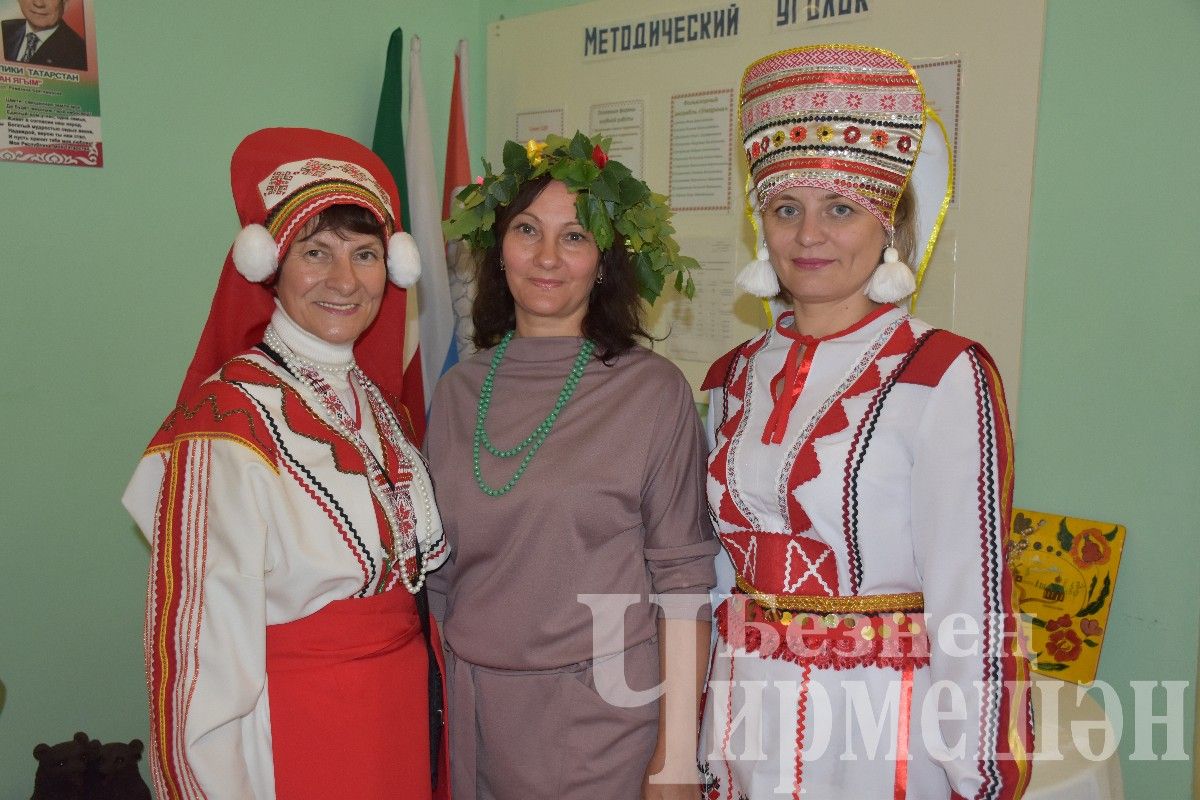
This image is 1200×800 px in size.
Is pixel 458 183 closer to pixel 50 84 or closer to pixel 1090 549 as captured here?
pixel 50 84

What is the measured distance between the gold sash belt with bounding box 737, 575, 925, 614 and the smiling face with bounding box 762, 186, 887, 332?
470 mm

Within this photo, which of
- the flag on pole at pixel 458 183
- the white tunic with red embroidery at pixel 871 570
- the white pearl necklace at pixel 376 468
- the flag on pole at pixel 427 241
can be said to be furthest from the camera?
the flag on pole at pixel 458 183

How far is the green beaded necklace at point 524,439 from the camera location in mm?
1721

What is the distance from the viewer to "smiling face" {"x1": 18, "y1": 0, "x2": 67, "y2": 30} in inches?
98.8

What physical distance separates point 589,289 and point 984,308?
1123mm

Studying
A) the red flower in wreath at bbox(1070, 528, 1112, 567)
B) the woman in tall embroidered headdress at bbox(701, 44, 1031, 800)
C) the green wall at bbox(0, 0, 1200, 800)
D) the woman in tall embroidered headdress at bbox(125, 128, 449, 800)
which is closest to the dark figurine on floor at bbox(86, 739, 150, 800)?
the green wall at bbox(0, 0, 1200, 800)

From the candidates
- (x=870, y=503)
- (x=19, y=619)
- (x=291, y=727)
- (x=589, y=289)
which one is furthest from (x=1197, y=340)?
(x=19, y=619)

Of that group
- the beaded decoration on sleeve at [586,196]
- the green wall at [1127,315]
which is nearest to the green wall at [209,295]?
the green wall at [1127,315]

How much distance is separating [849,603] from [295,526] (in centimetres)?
86

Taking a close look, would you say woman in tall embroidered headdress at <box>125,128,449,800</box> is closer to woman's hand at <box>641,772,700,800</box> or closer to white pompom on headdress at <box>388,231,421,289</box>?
white pompom on headdress at <box>388,231,421,289</box>

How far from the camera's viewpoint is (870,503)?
4.82ft

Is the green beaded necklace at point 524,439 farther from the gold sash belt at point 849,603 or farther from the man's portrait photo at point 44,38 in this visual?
the man's portrait photo at point 44,38

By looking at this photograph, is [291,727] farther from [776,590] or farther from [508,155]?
[508,155]

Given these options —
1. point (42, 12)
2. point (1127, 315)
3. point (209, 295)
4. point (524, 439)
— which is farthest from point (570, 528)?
point (42, 12)
